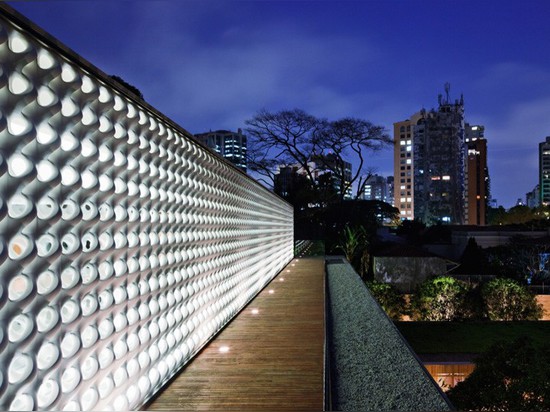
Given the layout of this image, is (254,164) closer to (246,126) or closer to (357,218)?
(246,126)

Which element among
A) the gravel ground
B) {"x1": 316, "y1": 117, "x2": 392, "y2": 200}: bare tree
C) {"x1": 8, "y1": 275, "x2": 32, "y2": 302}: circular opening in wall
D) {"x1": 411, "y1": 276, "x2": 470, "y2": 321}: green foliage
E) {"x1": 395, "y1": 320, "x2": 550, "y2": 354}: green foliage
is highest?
{"x1": 316, "y1": 117, "x2": 392, "y2": 200}: bare tree

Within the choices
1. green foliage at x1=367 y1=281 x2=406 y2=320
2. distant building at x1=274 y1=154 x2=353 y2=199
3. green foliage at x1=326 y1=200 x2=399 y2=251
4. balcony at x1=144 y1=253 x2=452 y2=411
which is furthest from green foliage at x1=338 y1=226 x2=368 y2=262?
balcony at x1=144 y1=253 x2=452 y2=411

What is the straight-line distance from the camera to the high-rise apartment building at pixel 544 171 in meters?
104

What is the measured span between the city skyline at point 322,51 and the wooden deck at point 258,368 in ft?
6.33

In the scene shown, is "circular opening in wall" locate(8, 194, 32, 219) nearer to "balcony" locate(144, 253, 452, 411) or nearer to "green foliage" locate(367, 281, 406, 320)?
"balcony" locate(144, 253, 452, 411)

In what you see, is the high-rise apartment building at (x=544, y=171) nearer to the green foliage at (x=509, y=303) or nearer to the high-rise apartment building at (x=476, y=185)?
the high-rise apartment building at (x=476, y=185)

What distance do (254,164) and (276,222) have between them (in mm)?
14776

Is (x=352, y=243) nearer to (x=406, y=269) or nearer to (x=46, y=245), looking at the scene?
(x=406, y=269)

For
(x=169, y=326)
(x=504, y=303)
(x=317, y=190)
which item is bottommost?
(x=504, y=303)

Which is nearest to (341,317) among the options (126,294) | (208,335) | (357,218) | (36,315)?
(208,335)

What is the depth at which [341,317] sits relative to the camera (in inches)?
209

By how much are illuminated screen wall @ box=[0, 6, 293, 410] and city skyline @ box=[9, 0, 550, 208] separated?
28 cm

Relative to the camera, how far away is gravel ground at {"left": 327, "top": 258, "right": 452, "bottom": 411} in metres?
2.68

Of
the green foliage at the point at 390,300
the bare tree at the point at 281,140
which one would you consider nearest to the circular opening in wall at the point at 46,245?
the green foliage at the point at 390,300
